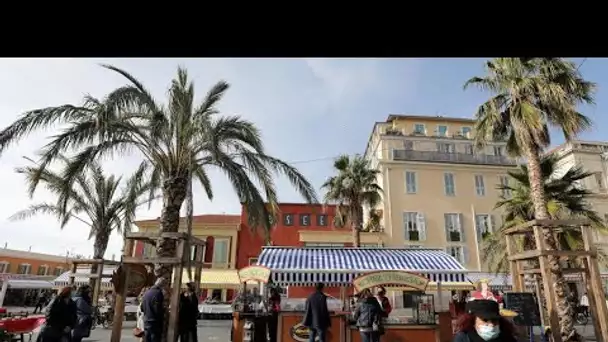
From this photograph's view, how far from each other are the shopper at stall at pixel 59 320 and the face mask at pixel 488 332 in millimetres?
7229

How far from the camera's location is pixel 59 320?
737cm

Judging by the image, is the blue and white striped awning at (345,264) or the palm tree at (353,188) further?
the palm tree at (353,188)

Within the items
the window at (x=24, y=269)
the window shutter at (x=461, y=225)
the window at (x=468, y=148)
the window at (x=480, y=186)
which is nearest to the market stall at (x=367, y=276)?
the window shutter at (x=461, y=225)

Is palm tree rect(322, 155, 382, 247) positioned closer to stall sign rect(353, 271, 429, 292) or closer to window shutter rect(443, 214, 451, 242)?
window shutter rect(443, 214, 451, 242)

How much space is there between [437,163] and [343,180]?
13105 millimetres

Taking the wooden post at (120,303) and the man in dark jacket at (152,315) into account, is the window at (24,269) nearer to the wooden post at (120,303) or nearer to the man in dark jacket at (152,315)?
the wooden post at (120,303)

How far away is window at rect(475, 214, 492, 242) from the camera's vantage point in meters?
31.6

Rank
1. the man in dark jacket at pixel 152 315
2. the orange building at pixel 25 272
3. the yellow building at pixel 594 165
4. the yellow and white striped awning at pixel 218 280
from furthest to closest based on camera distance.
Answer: the yellow building at pixel 594 165 → the orange building at pixel 25 272 → the yellow and white striped awning at pixel 218 280 → the man in dark jacket at pixel 152 315

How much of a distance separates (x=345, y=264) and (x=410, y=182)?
22058 millimetres

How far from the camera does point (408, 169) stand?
32.9m

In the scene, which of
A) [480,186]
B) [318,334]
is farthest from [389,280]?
[480,186]

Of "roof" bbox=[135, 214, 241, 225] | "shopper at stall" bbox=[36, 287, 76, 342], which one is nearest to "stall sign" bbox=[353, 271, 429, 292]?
"shopper at stall" bbox=[36, 287, 76, 342]

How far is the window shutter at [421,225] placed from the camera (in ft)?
102

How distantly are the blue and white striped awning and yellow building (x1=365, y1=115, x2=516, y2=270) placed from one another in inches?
705
